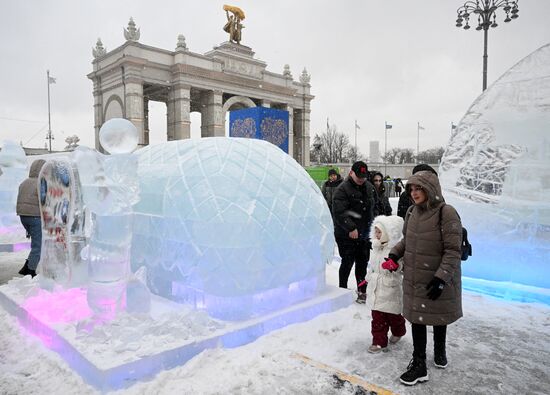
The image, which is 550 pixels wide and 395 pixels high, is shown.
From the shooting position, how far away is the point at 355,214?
18.4 ft

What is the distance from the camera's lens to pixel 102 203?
12.9 feet

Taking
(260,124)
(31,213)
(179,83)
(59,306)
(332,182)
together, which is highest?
(179,83)

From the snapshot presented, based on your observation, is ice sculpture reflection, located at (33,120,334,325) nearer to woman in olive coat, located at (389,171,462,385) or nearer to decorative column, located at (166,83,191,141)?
woman in olive coat, located at (389,171,462,385)

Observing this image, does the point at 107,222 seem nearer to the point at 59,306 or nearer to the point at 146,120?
the point at 59,306

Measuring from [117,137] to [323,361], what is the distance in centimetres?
291

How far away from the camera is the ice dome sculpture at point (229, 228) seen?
4219mm

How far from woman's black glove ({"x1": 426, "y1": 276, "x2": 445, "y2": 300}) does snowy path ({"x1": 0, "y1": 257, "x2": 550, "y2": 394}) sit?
77cm

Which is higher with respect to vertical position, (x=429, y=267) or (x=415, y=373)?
(x=429, y=267)

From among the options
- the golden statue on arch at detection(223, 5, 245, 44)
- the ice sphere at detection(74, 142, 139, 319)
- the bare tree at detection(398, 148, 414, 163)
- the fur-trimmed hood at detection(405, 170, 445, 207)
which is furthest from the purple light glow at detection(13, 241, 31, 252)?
the bare tree at detection(398, 148, 414, 163)

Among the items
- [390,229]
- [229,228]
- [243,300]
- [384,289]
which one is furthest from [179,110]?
[384,289]

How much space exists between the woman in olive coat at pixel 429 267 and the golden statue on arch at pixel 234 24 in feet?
116

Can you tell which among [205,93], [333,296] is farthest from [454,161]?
[205,93]

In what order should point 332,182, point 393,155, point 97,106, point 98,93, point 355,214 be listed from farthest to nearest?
point 393,155
point 97,106
point 98,93
point 332,182
point 355,214

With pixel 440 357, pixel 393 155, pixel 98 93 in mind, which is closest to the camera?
pixel 440 357
